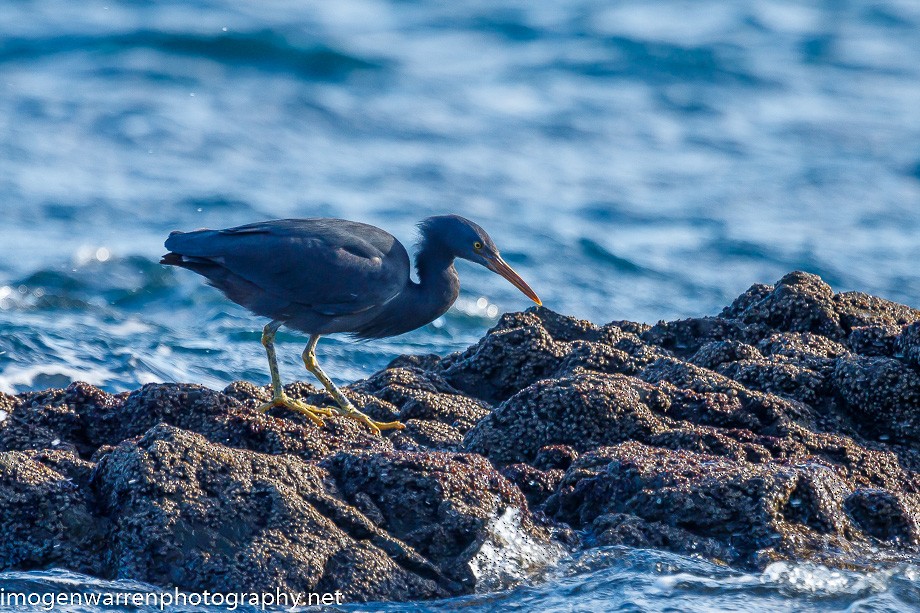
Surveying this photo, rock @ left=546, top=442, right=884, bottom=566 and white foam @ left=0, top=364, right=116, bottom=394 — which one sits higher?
rock @ left=546, top=442, right=884, bottom=566

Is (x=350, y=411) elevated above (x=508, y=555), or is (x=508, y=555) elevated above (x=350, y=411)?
(x=508, y=555)

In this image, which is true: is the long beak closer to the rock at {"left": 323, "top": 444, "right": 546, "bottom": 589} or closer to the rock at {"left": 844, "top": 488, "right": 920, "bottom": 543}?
the rock at {"left": 323, "top": 444, "right": 546, "bottom": 589}

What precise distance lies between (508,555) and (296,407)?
5.06 ft

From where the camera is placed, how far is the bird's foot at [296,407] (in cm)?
485

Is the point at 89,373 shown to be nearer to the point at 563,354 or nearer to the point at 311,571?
the point at 563,354

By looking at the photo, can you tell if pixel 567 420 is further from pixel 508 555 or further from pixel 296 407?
pixel 296 407

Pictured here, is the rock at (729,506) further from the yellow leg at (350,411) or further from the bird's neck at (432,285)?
the bird's neck at (432,285)

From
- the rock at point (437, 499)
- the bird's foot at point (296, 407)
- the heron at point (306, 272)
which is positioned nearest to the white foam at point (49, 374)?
the heron at point (306, 272)

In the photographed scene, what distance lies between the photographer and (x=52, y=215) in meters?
10.7

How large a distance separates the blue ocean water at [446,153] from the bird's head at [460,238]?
6.08 ft

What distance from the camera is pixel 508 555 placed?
3715 mm

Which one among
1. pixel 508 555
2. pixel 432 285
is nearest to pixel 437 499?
pixel 508 555

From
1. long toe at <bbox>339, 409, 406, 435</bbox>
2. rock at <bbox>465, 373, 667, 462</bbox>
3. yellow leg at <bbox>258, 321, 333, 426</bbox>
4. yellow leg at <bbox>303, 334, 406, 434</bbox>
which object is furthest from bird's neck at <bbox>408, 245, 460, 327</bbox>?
rock at <bbox>465, 373, 667, 462</bbox>

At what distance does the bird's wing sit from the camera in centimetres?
531
